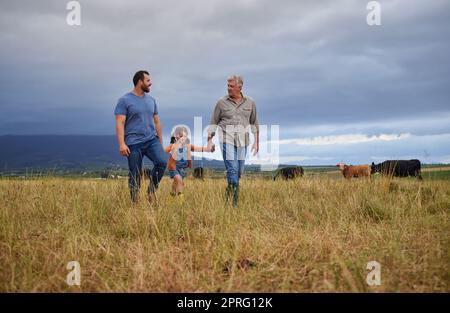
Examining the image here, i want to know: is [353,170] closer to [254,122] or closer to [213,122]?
[254,122]

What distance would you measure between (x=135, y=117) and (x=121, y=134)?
14.4 inches

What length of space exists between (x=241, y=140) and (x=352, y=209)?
219cm

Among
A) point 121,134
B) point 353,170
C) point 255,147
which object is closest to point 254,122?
point 255,147

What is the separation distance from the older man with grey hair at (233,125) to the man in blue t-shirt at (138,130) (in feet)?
3.62

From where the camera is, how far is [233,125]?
6.80m

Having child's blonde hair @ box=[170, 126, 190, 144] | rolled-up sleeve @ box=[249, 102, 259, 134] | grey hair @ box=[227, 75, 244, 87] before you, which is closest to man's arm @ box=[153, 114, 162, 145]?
child's blonde hair @ box=[170, 126, 190, 144]

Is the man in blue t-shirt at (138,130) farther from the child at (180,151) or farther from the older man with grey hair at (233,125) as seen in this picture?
the older man with grey hair at (233,125)

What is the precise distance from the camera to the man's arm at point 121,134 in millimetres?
5925

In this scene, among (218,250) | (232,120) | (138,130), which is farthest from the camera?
(232,120)

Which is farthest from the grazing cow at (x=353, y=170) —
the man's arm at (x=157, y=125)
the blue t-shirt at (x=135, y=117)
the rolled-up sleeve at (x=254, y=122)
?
the blue t-shirt at (x=135, y=117)

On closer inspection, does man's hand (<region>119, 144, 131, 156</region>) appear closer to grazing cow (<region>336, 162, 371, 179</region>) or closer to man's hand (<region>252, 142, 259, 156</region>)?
man's hand (<region>252, 142, 259, 156</region>)

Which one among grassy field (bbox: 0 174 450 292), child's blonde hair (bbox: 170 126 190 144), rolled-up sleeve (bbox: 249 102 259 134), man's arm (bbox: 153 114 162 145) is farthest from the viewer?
child's blonde hair (bbox: 170 126 190 144)

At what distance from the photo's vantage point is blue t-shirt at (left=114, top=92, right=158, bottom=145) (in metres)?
6.11
